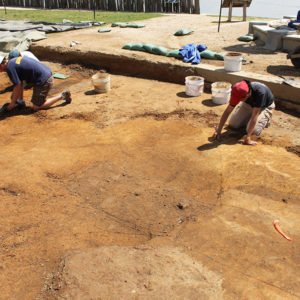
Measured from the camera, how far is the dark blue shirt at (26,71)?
534cm

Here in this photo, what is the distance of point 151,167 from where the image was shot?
4008 millimetres

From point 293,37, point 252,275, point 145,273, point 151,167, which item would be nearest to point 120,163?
point 151,167

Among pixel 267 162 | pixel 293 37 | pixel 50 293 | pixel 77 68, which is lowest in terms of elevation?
pixel 50 293

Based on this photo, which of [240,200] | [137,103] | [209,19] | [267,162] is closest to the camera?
[240,200]

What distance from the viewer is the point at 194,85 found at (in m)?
6.14

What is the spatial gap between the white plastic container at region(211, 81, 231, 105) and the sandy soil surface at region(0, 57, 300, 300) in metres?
0.42

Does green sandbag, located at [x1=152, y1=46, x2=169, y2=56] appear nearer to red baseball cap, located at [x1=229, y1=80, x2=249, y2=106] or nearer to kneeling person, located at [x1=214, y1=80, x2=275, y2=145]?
kneeling person, located at [x1=214, y1=80, x2=275, y2=145]

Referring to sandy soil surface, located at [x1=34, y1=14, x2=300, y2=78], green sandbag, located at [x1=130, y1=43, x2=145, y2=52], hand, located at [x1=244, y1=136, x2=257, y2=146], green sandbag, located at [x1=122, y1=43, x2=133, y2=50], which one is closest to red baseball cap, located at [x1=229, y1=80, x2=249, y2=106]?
hand, located at [x1=244, y1=136, x2=257, y2=146]

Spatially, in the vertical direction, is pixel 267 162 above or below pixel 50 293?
above

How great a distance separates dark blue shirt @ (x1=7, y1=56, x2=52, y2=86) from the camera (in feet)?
17.5

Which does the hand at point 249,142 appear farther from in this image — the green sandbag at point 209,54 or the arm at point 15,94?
the arm at point 15,94

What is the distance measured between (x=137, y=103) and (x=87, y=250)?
147 inches

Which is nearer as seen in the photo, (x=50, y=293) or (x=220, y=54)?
(x=50, y=293)

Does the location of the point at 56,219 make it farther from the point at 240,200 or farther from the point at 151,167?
the point at 240,200
